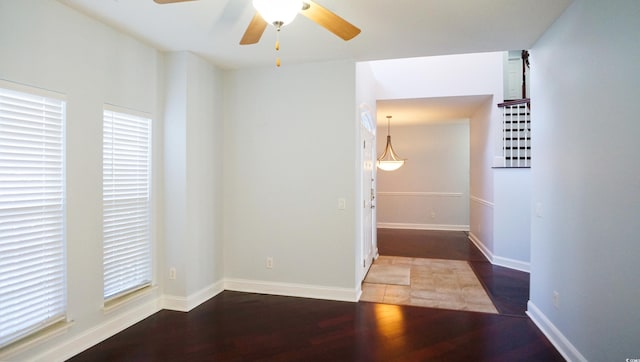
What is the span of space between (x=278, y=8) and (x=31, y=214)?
7.28 feet

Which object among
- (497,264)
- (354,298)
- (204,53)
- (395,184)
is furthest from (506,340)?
(395,184)

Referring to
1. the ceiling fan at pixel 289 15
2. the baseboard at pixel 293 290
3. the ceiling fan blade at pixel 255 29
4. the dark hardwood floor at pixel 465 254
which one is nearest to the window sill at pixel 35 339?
the baseboard at pixel 293 290

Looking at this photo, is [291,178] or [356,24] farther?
[291,178]

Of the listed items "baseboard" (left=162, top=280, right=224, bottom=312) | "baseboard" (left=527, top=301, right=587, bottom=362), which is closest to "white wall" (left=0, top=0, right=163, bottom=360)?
"baseboard" (left=162, top=280, right=224, bottom=312)

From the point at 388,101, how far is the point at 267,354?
14.6 ft

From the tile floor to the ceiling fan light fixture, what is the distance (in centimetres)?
309

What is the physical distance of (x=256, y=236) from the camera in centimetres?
410

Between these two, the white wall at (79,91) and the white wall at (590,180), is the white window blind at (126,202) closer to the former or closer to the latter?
the white wall at (79,91)

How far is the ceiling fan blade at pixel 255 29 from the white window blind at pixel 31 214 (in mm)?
1538

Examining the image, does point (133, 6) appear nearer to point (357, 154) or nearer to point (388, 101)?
point (357, 154)

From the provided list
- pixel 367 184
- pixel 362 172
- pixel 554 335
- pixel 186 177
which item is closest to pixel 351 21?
pixel 362 172

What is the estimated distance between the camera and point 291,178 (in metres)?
3.97

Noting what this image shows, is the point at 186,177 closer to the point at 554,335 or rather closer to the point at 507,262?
the point at 554,335

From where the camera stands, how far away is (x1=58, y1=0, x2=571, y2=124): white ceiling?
2.57 meters
